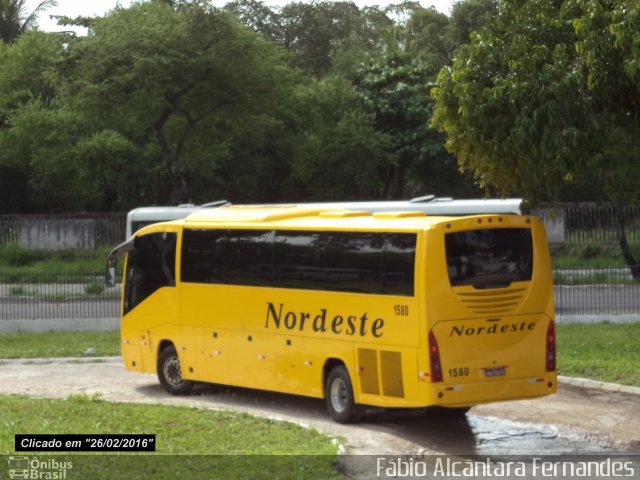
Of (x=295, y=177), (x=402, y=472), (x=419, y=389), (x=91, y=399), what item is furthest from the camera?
(x=295, y=177)

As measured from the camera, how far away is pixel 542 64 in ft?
49.7

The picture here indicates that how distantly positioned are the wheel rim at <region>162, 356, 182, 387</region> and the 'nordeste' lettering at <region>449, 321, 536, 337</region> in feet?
19.4

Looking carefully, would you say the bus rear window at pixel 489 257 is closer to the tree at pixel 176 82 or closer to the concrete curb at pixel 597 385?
the concrete curb at pixel 597 385

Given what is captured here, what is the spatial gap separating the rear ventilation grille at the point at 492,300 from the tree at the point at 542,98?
161 centimetres

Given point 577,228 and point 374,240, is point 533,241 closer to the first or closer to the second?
point 374,240

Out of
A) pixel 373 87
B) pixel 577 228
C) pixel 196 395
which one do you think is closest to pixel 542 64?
pixel 196 395

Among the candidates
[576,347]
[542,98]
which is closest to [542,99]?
[542,98]

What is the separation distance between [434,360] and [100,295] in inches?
794

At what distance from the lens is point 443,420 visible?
634 inches

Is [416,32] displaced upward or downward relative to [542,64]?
upward

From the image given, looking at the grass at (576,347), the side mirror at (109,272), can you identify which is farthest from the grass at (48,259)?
the side mirror at (109,272)

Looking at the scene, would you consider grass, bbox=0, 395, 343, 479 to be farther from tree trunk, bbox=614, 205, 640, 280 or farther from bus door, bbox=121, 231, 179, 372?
tree trunk, bbox=614, 205, 640, 280

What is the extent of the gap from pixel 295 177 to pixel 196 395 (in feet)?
93.6

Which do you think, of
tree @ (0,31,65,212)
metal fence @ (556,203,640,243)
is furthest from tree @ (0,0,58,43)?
metal fence @ (556,203,640,243)
